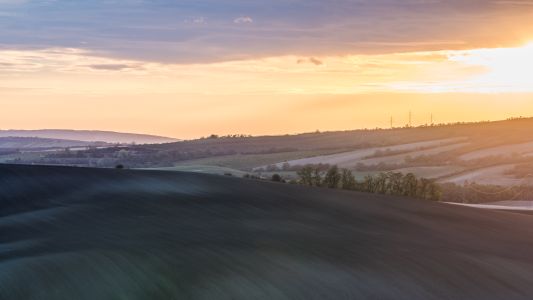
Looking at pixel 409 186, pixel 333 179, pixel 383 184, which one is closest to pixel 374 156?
pixel 409 186

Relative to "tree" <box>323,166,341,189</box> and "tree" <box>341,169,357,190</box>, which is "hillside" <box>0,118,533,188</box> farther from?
"tree" <box>341,169,357,190</box>

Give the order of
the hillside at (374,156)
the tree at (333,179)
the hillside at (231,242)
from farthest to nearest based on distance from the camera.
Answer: the hillside at (374,156) < the tree at (333,179) < the hillside at (231,242)

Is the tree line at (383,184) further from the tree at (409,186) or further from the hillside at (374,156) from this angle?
the hillside at (374,156)

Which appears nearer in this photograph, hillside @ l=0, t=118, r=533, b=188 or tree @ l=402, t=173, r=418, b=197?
tree @ l=402, t=173, r=418, b=197

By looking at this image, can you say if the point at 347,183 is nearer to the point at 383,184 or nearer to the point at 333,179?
the point at 333,179

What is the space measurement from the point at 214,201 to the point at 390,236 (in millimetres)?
4534

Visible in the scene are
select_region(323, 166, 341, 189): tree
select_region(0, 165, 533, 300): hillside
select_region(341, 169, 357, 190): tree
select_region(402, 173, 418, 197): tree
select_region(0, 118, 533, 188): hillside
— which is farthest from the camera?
select_region(0, 118, 533, 188): hillside

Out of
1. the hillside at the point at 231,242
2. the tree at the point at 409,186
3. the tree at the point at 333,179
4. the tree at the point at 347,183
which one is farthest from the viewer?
the tree at the point at 409,186

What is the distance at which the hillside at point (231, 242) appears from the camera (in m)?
13.4

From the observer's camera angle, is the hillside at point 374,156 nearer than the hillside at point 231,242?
No

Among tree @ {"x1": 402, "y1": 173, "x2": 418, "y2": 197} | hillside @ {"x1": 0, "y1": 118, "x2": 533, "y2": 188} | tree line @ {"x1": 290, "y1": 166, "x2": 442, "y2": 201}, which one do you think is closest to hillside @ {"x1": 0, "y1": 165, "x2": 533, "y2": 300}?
tree line @ {"x1": 290, "y1": 166, "x2": 442, "y2": 201}

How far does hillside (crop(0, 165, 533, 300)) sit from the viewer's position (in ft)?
44.0

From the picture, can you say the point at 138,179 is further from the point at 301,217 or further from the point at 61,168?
the point at 301,217

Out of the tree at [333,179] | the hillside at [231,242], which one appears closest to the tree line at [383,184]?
the tree at [333,179]
